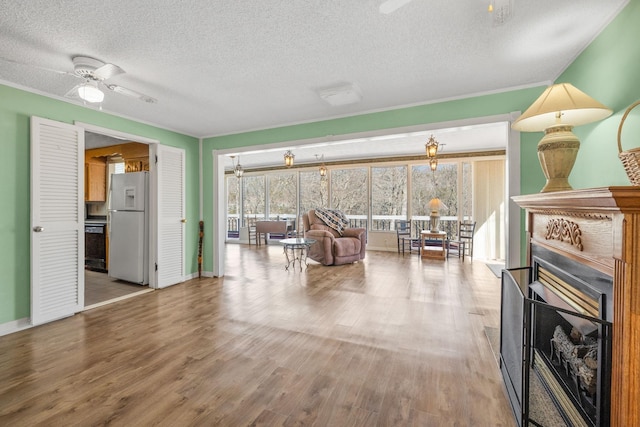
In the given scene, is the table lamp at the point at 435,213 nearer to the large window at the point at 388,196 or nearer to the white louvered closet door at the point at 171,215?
the large window at the point at 388,196

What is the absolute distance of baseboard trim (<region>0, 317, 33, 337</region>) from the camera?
2.54 m

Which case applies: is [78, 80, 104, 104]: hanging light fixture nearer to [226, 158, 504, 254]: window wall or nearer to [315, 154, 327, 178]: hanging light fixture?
[315, 154, 327, 178]: hanging light fixture

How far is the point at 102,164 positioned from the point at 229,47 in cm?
489

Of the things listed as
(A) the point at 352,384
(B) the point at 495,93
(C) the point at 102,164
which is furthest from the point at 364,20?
(C) the point at 102,164

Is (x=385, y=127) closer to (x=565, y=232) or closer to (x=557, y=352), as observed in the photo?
(x=565, y=232)

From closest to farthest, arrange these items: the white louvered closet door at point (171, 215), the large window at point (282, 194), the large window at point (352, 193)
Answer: the white louvered closet door at point (171, 215) < the large window at point (352, 193) < the large window at point (282, 194)

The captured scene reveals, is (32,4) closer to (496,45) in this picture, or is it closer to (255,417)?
(255,417)

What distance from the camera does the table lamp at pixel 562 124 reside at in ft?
4.95

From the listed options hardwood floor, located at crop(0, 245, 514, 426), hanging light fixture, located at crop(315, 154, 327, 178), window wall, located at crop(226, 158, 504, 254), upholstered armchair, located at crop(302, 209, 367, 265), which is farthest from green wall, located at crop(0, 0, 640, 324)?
window wall, located at crop(226, 158, 504, 254)

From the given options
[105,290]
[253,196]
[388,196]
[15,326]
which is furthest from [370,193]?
[15,326]

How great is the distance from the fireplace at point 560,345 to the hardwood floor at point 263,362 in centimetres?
22

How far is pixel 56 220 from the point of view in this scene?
288 centimetres

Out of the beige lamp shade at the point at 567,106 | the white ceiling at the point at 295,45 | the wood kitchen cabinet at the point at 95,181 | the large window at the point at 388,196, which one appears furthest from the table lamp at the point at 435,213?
the wood kitchen cabinet at the point at 95,181

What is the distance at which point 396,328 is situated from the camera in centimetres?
263
